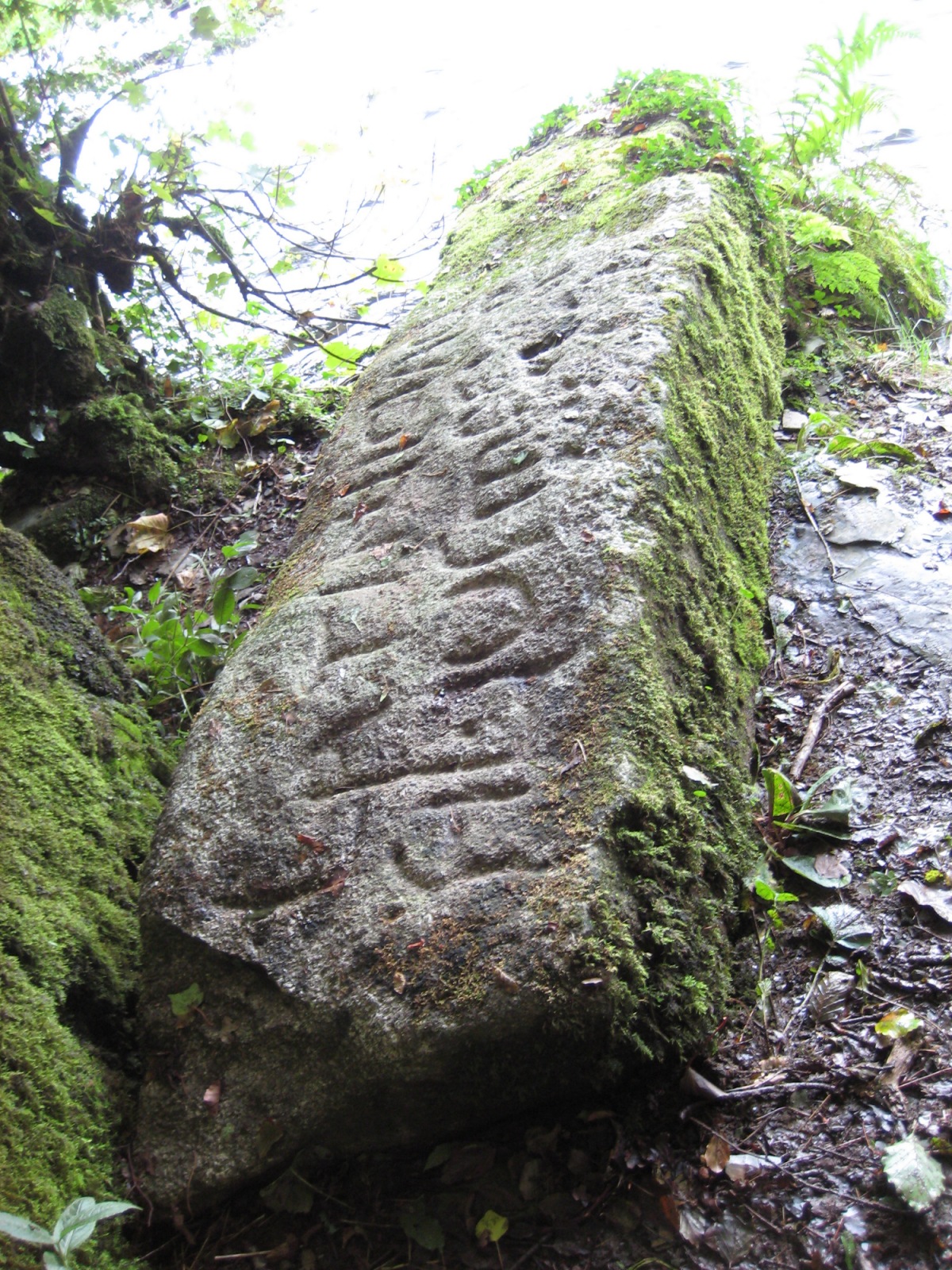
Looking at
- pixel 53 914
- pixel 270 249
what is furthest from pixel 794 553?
pixel 270 249

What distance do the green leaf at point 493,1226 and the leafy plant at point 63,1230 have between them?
482 mm

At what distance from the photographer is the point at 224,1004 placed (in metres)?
1.51

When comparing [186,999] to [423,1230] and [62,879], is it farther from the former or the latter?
[423,1230]

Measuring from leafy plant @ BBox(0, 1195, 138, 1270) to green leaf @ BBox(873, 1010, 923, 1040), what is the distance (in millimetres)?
1147

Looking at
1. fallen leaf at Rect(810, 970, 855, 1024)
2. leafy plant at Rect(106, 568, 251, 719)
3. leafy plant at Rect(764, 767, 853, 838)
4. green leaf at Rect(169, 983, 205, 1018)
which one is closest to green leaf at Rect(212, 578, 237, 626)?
leafy plant at Rect(106, 568, 251, 719)

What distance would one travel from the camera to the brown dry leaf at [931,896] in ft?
5.35

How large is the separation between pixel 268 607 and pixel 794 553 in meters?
1.55

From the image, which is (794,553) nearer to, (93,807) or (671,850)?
(671,850)

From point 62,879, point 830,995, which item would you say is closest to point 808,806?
point 830,995

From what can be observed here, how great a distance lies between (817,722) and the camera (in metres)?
2.14

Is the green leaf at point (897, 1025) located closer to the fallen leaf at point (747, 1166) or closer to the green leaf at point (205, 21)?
the fallen leaf at point (747, 1166)

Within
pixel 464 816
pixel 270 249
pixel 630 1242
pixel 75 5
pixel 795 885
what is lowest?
pixel 795 885

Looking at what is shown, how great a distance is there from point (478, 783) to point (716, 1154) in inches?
25.8

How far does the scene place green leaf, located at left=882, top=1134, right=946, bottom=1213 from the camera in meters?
1.22
